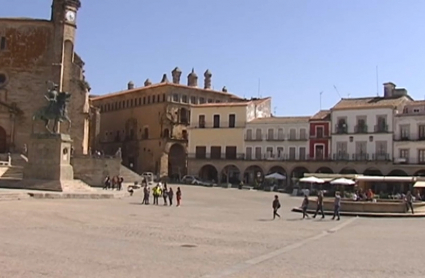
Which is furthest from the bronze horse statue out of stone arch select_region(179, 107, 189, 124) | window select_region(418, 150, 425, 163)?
stone arch select_region(179, 107, 189, 124)

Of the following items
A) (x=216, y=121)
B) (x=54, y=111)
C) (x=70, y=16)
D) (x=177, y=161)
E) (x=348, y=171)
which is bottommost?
(x=348, y=171)

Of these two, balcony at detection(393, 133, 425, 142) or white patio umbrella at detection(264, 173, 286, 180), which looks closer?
balcony at detection(393, 133, 425, 142)

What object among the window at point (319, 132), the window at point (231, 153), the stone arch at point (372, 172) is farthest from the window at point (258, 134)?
the stone arch at point (372, 172)

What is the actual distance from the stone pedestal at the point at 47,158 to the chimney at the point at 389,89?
3842 centimetres

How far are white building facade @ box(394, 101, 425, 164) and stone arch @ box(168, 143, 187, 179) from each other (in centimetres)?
2555

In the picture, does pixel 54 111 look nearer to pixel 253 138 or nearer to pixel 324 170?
pixel 253 138

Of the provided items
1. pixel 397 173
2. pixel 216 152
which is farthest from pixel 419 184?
pixel 216 152

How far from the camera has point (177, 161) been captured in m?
69.1

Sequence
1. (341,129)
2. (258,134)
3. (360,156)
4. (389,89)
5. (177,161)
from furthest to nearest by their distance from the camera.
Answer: (177,161) → (258,134) → (389,89) → (341,129) → (360,156)

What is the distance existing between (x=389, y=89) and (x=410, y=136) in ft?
27.7

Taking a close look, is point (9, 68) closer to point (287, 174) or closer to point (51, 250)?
point (287, 174)

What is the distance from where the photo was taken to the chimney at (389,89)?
59656mm

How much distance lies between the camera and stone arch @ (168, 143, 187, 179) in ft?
224

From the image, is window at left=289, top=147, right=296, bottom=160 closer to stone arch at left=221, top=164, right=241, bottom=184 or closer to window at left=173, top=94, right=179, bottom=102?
stone arch at left=221, top=164, right=241, bottom=184
